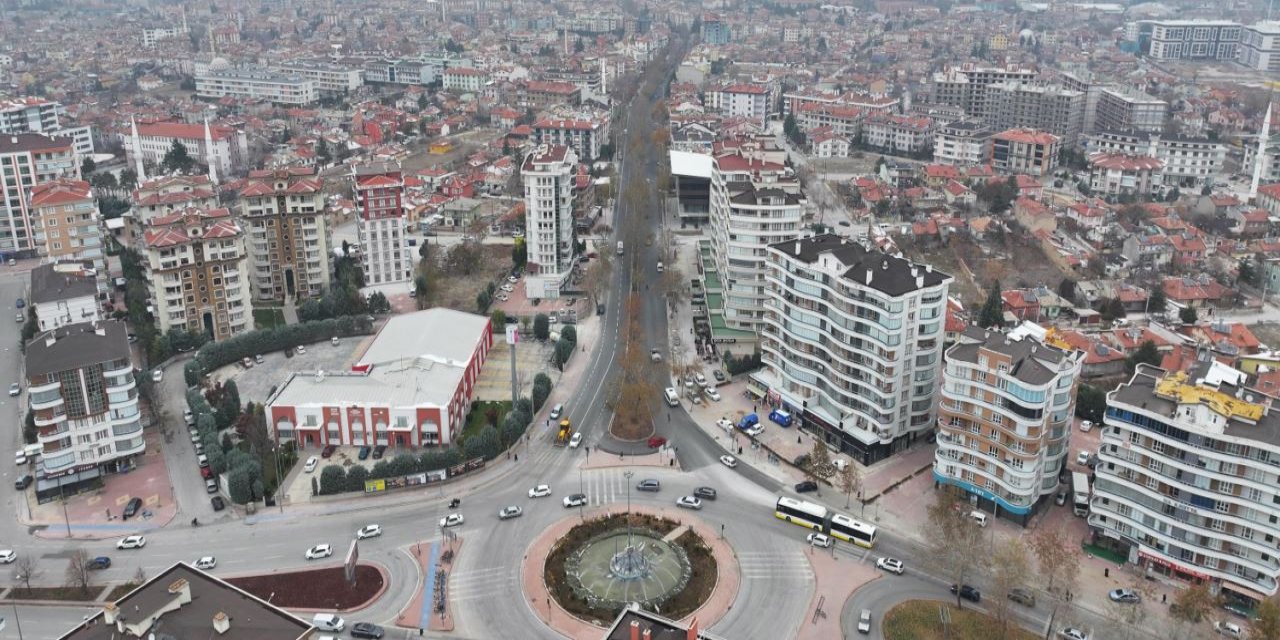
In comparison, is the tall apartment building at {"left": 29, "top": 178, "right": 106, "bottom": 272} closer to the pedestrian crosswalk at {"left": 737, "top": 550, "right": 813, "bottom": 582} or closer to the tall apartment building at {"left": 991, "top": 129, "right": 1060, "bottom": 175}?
the pedestrian crosswalk at {"left": 737, "top": 550, "right": 813, "bottom": 582}

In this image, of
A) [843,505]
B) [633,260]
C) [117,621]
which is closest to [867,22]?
[633,260]

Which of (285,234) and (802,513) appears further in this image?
(285,234)

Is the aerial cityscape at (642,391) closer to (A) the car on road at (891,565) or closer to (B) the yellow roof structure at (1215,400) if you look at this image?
(B) the yellow roof structure at (1215,400)

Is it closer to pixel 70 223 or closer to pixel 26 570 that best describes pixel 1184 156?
pixel 70 223

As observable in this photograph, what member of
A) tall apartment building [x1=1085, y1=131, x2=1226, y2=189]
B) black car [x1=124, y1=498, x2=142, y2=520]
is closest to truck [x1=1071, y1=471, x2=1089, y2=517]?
black car [x1=124, y1=498, x2=142, y2=520]

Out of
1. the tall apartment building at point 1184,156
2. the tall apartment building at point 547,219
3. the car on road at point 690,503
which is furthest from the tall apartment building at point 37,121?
the tall apartment building at point 1184,156

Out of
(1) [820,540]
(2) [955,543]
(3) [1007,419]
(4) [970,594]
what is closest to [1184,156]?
(3) [1007,419]
